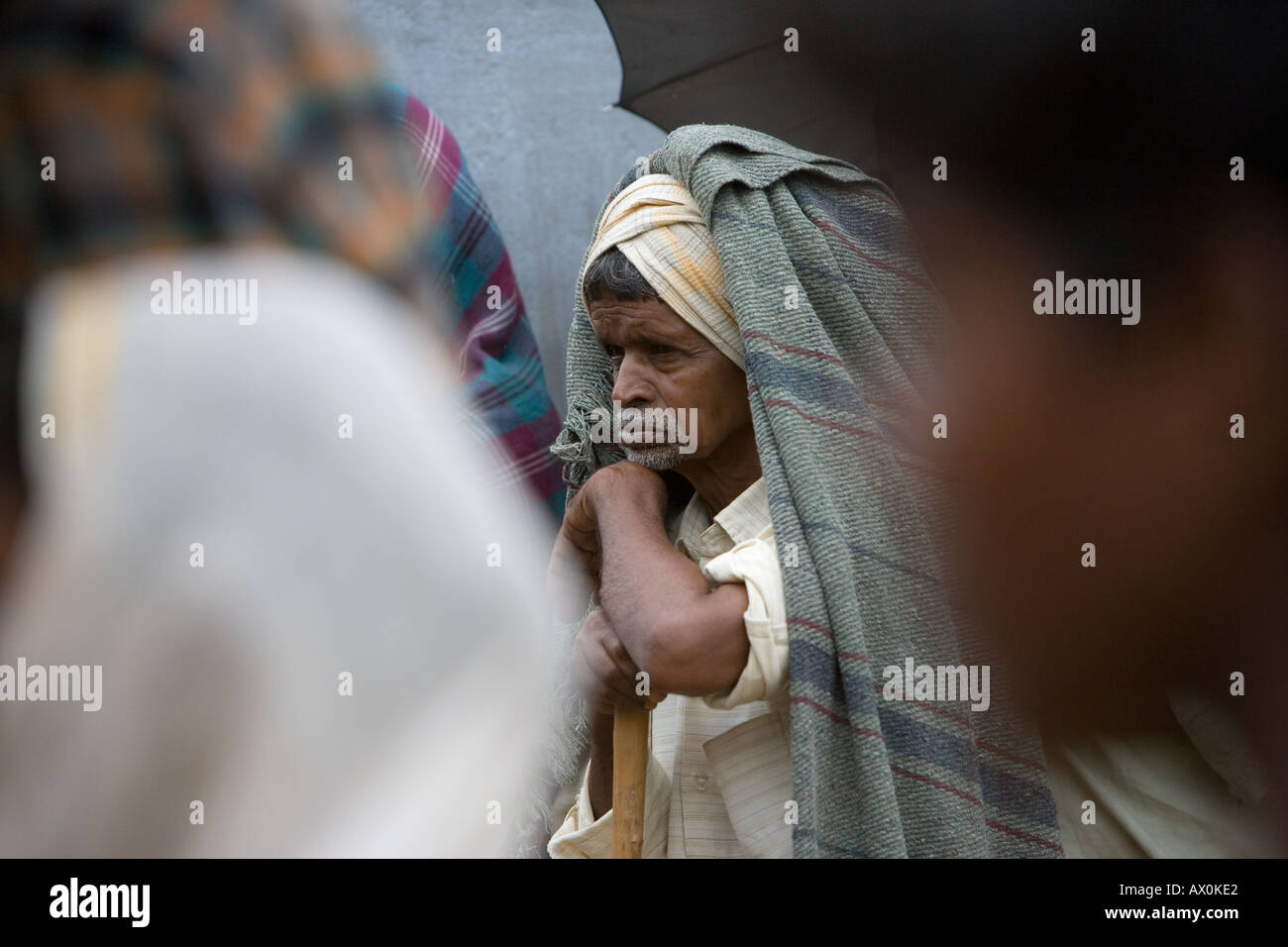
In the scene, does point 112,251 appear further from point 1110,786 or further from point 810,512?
point 1110,786

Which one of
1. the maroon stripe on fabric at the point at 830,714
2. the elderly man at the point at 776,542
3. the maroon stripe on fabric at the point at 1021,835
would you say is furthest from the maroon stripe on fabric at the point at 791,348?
the maroon stripe on fabric at the point at 1021,835

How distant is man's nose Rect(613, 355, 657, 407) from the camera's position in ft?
5.98

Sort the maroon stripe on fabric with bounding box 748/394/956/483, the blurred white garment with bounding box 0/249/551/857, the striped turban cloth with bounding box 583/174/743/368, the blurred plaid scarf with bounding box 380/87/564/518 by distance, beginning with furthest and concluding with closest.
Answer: the blurred plaid scarf with bounding box 380/87/564/518, the striped turban cloth with bounding box 583/174/743/368, the maroon stripe on fabric with bounding box 748/394/956/483, the blurred white garment with bounding box 0/249/551/857

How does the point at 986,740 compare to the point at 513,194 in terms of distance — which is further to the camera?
the point at 513,194

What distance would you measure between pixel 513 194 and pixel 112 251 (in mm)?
1862

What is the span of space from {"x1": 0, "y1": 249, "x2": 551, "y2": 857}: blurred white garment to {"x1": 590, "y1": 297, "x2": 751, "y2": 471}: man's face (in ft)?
2.99

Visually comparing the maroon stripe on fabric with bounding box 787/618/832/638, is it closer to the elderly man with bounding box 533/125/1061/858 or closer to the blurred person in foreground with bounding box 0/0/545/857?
the elderly man with bounding box 533/125/1061/858

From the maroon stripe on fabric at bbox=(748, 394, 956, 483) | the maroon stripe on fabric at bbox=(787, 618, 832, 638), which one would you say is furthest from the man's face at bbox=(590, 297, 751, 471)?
the maroon stripe on fabric at bbox=(787, 618, 832, 638)

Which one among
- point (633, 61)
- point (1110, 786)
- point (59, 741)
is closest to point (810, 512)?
point (1110, 786)

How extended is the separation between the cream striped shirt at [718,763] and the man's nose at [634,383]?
0.22 meters

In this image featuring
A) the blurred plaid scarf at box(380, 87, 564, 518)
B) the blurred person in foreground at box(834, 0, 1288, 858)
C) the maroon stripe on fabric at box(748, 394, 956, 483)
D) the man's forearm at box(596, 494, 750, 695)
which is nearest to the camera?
the man's forearm at box(596, 494, 750, 695)

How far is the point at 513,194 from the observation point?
104 inches

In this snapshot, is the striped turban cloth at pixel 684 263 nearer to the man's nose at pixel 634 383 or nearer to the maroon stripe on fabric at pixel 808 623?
the man's nose at pixel 634 383

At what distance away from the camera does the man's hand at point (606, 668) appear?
5.59 feet
